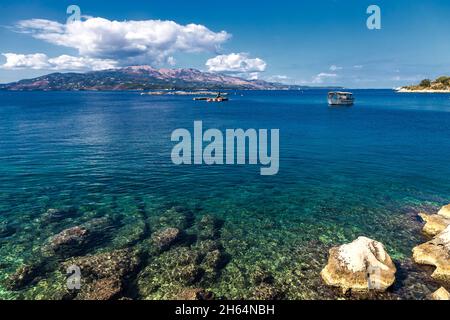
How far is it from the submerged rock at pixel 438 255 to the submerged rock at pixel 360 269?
11.9 ft

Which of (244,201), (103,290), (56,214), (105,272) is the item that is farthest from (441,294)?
(56,214)

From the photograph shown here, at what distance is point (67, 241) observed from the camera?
24.4 m

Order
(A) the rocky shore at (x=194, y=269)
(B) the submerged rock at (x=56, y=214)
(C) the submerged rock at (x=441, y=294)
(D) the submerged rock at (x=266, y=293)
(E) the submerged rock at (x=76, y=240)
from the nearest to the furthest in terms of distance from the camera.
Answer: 1. (C) the submerged rock at (x=441, y=294)
2. (D) the submerged rock at (x=266, y=293)
3. (A) the rocky shore at (x=194, y=269)
4. (E) the submerged rock at (x=76, y=240)
5. (B) the submerged rock at (x=56, y=214)

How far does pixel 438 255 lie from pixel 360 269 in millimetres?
7074

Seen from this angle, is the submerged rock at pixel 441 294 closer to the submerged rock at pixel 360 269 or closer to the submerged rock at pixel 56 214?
the submerged rock at pixel 360 269

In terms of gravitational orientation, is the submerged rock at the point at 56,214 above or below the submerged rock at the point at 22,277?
above

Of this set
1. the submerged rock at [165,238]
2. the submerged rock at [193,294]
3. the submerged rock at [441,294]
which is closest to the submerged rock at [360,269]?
the submerged rock at [441,294]

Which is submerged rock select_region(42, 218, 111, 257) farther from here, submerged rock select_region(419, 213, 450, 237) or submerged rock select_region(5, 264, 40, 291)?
submerged rock select_region(419, 213, 450, 237)

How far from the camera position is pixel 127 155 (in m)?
55.2

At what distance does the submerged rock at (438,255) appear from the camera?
20.3 m

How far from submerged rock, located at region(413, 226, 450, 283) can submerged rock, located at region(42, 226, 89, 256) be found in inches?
1083

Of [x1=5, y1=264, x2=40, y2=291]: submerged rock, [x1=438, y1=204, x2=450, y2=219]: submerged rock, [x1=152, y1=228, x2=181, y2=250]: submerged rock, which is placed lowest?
[x1=5, y1=264, x2=40, y2=291]: submerged rock

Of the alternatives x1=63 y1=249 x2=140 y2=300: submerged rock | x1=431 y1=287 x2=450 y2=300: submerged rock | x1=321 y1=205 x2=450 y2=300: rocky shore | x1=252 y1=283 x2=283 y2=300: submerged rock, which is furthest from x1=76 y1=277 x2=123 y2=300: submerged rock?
x1=431 y1=287 x2=450 y2=300: submerged rock

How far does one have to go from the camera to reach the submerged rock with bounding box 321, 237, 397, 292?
19078 mm
